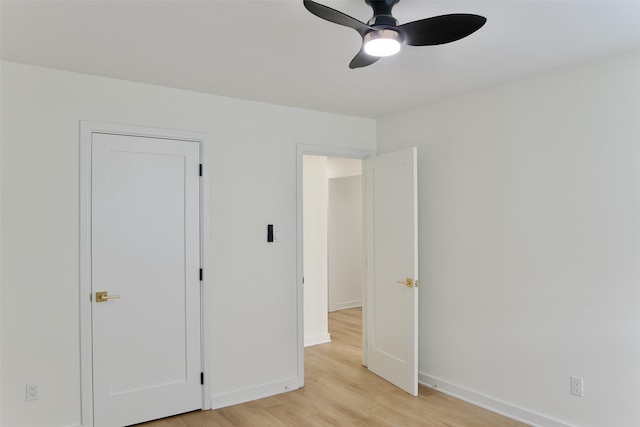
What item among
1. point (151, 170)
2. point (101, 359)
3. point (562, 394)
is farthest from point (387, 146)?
point (101, 359)

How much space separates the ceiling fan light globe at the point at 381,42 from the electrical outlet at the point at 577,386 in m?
2.53

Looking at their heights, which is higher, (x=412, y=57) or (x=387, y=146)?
(x=412, y=57)

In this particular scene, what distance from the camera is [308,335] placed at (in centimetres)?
536

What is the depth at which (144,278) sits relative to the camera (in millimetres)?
3314

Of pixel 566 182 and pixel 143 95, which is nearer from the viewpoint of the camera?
pixel 566 182

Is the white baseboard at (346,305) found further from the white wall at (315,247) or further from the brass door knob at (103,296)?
the brass door knob at (103,296)

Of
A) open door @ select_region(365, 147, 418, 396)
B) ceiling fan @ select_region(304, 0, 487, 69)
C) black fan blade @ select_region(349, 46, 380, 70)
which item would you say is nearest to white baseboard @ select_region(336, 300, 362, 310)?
open door @ select_region(365, 147, 418, 396)

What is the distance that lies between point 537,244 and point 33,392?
366 cm

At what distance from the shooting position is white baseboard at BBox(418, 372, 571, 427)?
3125 millimetres

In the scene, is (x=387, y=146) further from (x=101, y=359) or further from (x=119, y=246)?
(x=101, y=359)

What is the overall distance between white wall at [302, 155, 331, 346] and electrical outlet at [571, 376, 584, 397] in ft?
9.96

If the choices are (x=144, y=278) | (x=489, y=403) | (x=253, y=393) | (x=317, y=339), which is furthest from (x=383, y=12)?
(x=317, y=339)

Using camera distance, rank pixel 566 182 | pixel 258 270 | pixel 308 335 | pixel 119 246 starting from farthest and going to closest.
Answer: pixel 308 335 < pixel 258 270 < pixel 119 246 < pixel 566 182

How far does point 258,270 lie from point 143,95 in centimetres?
170
